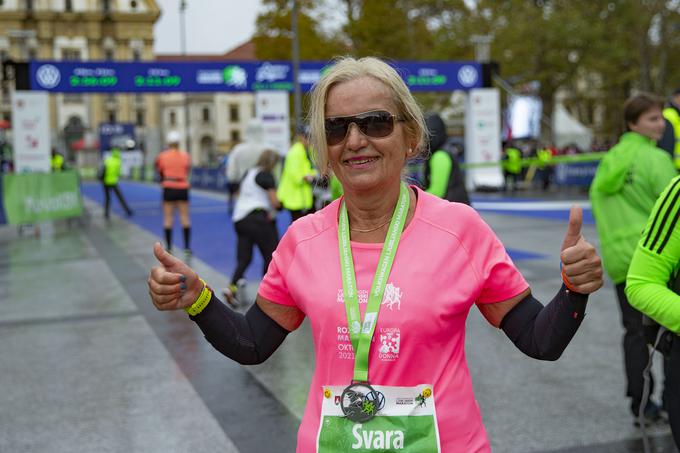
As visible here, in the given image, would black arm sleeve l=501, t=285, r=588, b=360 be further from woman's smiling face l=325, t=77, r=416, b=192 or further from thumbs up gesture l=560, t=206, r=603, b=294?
woman's smiling face l=325, t=77, r=416, b=192

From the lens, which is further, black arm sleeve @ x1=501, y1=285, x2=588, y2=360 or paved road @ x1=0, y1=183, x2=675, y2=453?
paved road @ x1=0, y1=183, x2=675, y2=453

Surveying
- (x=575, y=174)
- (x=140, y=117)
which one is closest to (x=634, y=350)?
(x=575, y=174)

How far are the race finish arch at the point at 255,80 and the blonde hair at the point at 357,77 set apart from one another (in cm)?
1974

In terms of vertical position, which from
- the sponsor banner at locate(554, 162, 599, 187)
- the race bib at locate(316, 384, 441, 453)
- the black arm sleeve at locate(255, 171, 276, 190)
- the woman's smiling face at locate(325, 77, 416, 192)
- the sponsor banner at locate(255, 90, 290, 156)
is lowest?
the sponsor banner at locate(554, 162, 599, 187)

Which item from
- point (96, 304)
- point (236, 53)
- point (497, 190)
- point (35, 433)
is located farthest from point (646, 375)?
point (236, 53)

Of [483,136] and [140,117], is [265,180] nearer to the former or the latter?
[483,136]

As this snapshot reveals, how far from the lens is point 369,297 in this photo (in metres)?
2.13

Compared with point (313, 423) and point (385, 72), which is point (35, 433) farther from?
point (385, 72)

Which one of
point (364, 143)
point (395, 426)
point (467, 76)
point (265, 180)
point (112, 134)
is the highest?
point (467, 76)

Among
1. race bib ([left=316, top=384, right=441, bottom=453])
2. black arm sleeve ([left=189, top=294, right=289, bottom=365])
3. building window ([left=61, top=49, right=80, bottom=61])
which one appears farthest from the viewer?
building window ([left=61, top=49, right=80, bottom=61])

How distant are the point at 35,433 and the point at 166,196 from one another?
26.3 ft

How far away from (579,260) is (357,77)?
73 cm

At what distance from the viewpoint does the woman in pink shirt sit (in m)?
2.11

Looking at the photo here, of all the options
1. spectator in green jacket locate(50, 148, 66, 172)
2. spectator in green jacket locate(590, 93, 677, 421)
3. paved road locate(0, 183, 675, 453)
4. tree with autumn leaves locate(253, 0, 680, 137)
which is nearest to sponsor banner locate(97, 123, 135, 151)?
tree with autumn leaves locate(253, 0, 680, 137)
